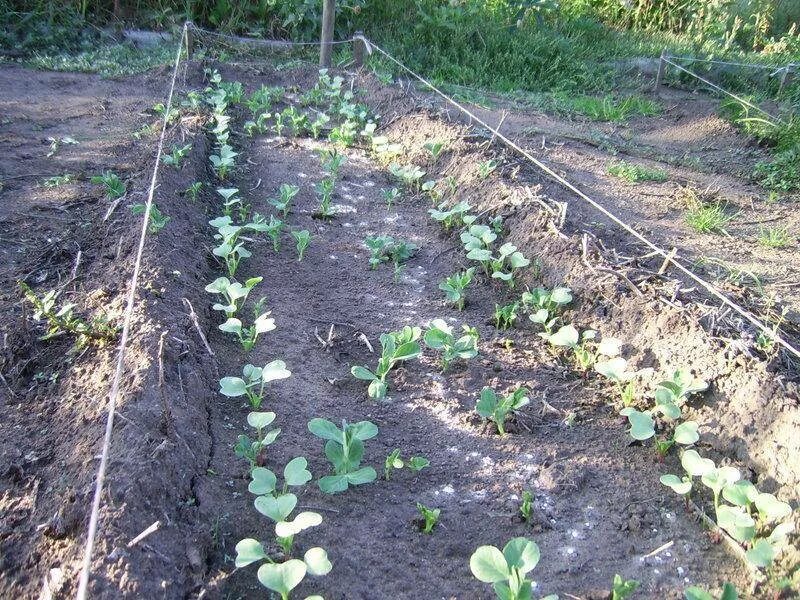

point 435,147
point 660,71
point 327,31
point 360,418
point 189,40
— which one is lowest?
point 360,418

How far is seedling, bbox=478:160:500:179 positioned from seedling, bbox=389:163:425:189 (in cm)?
46

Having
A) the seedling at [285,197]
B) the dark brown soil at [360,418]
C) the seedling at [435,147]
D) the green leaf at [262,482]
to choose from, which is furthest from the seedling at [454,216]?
the green leaf at [262,482]

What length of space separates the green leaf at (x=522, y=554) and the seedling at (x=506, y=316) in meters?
1.64

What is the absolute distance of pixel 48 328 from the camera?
3.09 metres

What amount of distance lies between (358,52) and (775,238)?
5294 mm

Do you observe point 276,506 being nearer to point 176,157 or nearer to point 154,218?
point 154,218

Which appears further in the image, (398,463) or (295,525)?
(398,463)

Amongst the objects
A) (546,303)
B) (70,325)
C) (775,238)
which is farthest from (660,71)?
(70,325)

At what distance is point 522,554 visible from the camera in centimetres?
192

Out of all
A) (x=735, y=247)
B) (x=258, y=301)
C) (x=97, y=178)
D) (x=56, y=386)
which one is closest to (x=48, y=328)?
(x=56, y=386)

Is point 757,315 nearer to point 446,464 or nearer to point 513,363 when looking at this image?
point 513,363

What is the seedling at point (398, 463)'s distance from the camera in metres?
2.46

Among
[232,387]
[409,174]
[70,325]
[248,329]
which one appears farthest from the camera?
[409,174]

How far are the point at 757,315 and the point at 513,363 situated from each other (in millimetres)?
1178
